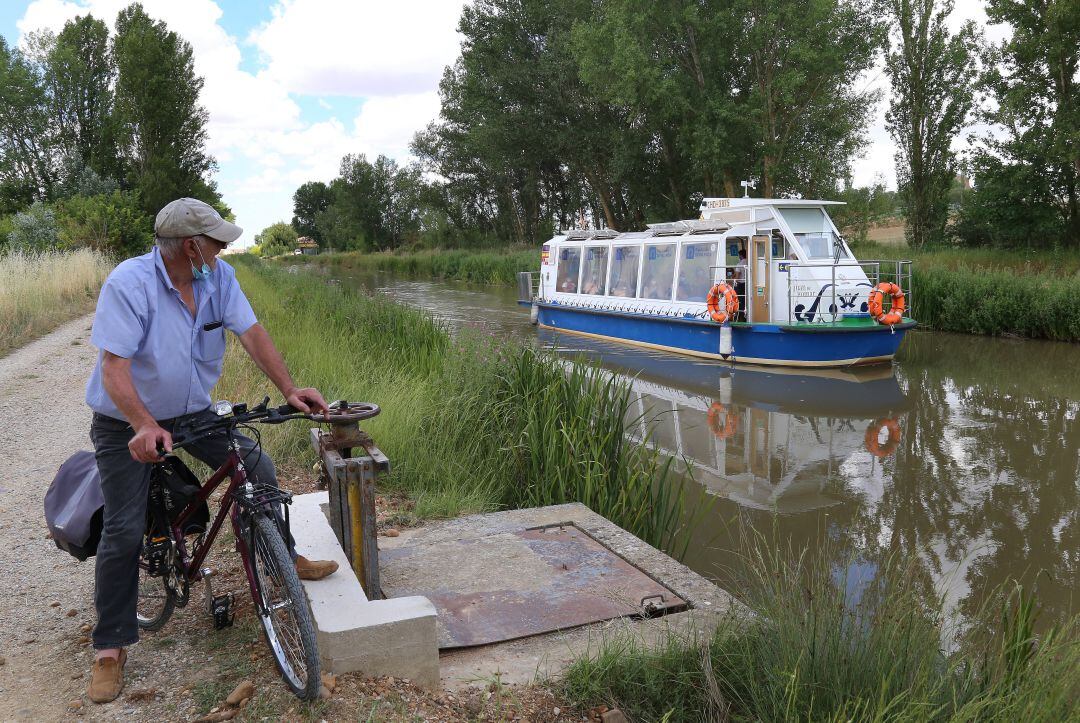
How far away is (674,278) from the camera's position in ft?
52.0

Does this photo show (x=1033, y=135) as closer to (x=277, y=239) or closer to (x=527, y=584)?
(x=527, y=584)

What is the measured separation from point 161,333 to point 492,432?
12.2 ft

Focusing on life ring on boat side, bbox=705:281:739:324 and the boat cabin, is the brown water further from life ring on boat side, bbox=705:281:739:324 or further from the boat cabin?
the boat cabin

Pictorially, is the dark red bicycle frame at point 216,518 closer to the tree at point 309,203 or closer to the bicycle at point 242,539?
the bicycle at point 242,539

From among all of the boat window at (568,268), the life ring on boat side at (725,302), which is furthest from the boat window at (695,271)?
the boat window at (568,268)

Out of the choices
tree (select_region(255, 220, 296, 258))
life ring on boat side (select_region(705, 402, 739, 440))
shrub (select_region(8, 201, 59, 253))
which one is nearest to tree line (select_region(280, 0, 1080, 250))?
life ring on boat side (select_region(705, 402, 739, 440))

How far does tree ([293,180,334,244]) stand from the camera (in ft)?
393

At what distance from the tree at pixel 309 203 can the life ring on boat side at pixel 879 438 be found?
114867 millimetres

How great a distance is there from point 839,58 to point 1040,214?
6829mm

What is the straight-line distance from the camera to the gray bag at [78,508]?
10.8 feet

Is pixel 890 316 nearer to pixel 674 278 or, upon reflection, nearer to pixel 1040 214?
pixel 674 278

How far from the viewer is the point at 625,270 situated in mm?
17625

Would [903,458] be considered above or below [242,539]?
below

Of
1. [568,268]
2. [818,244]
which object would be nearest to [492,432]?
[818,244]
